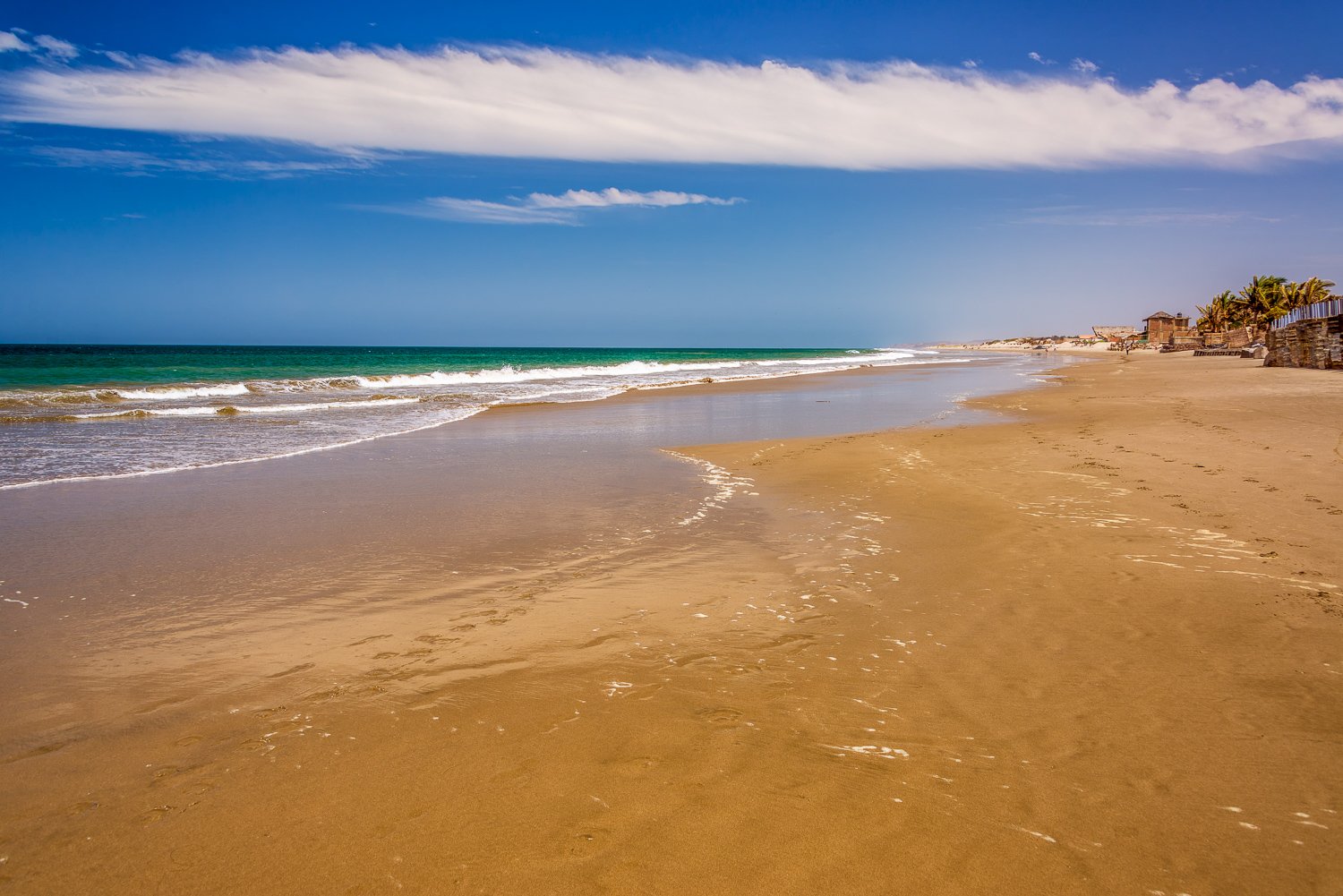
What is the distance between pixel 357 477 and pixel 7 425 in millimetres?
13484

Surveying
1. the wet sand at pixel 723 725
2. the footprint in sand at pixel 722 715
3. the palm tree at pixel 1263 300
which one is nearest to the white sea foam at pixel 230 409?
the wet sand at pixel 723 725

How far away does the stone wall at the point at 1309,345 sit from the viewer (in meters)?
26.7

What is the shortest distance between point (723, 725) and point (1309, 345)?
3443 centimetres

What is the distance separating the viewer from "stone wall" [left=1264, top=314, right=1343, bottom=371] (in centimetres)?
2667

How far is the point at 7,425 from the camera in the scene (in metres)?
17.9

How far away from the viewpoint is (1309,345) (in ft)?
92.8

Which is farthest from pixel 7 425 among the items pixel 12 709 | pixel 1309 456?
pixel 1309 456

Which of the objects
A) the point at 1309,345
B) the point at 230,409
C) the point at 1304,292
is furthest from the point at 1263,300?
the point at 230,409

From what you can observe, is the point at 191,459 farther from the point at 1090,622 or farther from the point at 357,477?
the point at 1090,622

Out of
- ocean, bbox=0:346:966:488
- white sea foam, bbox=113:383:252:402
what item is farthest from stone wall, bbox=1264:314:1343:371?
white sea foam, bbox=113:383:252:402

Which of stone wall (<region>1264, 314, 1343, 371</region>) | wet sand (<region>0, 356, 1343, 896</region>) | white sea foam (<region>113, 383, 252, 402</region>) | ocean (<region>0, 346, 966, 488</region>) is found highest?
stone wall (<region>1264, 314, 1343, 371</region>)

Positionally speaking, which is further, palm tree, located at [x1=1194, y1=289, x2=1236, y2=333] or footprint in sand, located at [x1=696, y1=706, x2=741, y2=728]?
palm tree, located at [x1=1194, y1=289, x2=1236, y2=333]

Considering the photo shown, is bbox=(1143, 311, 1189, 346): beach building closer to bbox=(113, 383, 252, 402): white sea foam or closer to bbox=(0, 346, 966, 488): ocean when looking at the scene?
bbox=(0, 346, 966, 488): ocean

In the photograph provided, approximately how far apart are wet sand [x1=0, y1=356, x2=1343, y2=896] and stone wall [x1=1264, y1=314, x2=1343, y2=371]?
26.9 meters
